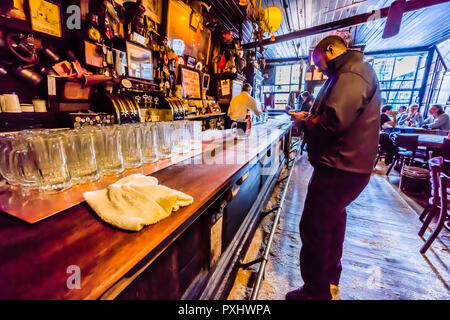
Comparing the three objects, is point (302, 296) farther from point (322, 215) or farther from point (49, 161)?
point (49, 161)

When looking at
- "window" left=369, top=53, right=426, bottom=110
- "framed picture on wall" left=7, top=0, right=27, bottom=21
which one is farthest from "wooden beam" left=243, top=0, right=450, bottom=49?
"window" left=369, top=53, right=426, bottom=110

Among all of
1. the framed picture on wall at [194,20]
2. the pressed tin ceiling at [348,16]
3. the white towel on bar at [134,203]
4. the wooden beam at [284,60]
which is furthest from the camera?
the wooden beam at [284,60]

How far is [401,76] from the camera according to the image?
Answer: 984 centimetres

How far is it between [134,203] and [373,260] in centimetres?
256

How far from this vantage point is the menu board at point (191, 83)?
3855 millimetres

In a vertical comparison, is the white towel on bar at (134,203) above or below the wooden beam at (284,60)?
below

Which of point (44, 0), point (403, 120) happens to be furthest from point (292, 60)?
point (44, 0)

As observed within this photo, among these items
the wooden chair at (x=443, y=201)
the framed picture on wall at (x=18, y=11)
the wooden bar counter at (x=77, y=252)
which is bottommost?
the wooden chair at (x=443, y=201)

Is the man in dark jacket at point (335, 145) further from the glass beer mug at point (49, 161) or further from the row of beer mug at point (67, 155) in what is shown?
the glass beer mug at point (49, 161)

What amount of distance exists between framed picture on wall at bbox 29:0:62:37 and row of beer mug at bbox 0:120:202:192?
1536 mm

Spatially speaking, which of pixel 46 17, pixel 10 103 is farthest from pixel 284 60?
pixel 10 103

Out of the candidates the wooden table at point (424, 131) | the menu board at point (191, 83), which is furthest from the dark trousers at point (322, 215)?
the wooden table at point (424, 131)

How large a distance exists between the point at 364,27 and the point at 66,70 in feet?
26.5

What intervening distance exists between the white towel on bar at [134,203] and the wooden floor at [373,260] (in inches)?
55.5
